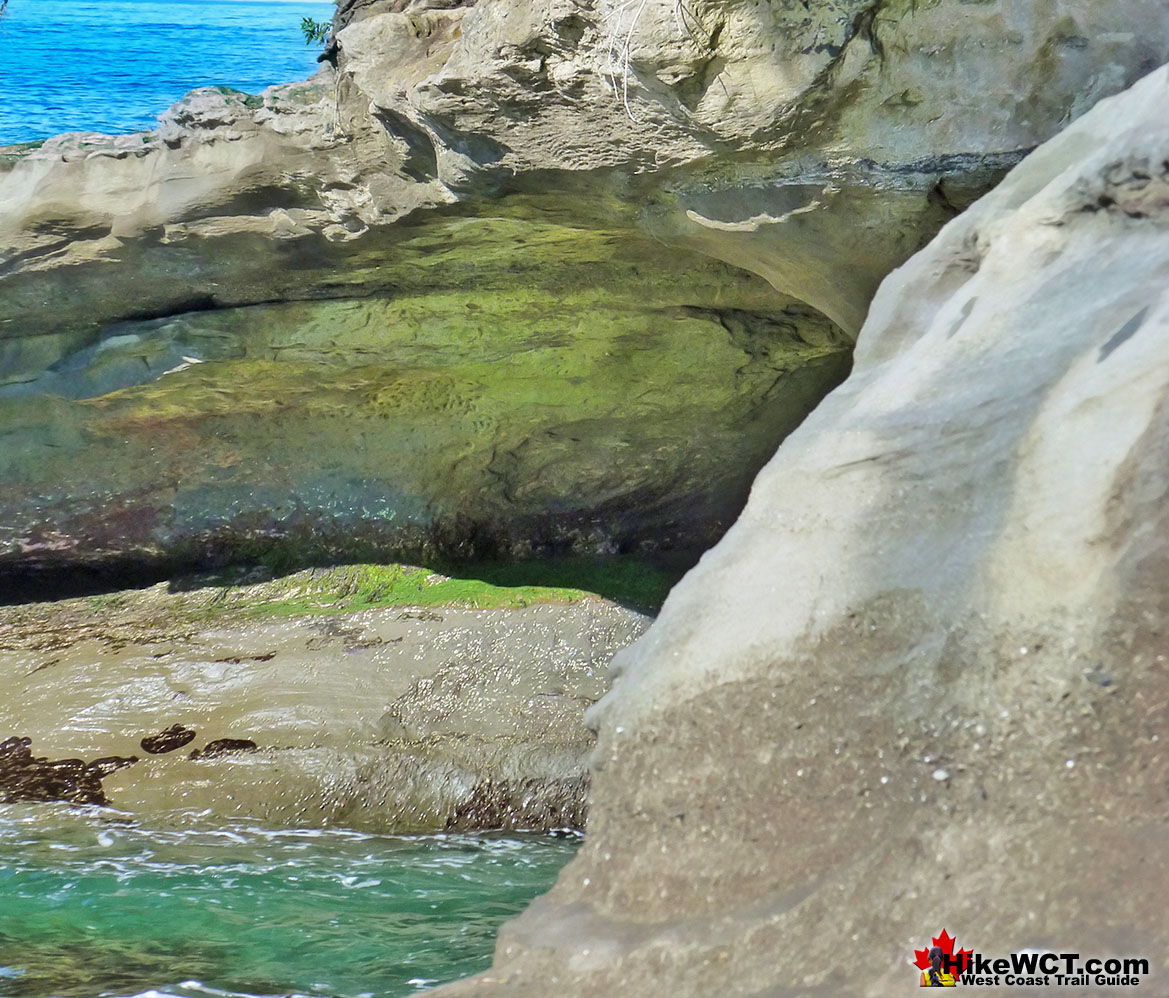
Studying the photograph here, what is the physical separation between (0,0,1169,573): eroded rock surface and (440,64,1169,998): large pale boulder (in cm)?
79

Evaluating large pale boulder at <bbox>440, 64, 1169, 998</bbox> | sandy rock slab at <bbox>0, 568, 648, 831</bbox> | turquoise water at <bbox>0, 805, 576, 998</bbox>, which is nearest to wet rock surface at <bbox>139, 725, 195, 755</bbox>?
sandy rock slab at <bbox>0, 568, 648, 831</bbox>

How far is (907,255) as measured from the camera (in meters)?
3.28

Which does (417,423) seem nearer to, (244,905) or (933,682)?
(244,905)

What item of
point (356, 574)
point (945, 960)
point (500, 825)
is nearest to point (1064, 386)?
point (945, 960)

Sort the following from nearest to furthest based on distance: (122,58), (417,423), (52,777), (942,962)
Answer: (942,962) → (52,777) → (417,423) → (122,58)

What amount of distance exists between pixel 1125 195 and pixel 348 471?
3861 millimetres

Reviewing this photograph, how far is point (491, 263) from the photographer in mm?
4270

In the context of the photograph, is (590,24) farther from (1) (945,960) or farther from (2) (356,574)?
(2) (356,574)

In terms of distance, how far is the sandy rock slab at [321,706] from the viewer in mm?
4027

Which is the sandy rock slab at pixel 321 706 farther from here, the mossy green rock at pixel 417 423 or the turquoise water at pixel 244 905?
the mossy green rock at pixel 417 423

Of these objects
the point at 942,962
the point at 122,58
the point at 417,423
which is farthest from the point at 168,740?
the point at 122,58

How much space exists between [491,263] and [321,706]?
178 centimetres

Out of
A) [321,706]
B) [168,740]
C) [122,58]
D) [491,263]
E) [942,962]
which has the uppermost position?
[122,58]

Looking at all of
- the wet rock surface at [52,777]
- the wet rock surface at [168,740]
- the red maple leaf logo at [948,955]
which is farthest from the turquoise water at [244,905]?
the red maple leaf logo at [948,955]
